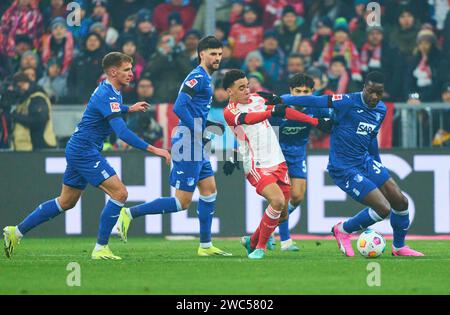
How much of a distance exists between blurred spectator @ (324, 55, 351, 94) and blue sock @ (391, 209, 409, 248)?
4.88 metres

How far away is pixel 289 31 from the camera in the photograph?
Answer: 1850 centimetres

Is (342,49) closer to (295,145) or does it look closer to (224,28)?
(224,28)

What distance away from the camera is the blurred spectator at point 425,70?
17.1 metres

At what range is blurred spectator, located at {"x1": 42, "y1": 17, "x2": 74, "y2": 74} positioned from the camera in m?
18.3

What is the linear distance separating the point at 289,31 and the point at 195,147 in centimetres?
650

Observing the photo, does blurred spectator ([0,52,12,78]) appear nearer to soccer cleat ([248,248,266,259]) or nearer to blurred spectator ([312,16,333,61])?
blurred spectator ([312,16,333,61])

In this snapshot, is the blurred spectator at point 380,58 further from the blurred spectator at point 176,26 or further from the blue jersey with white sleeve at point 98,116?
the blue jersey with white sleeve at point 98,116

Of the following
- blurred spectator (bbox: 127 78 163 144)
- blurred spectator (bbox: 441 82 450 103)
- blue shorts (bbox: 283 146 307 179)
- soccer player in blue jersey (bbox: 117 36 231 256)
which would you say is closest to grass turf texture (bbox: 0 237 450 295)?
soccer player in blue jersey (bbox: 117 36 231 256)

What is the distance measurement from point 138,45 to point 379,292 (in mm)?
10116

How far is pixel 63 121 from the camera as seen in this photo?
54.1 feet

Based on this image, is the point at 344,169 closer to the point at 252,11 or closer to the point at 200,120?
the point at 200,120

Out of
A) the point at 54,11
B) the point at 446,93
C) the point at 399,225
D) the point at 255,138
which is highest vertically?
the point at 54,11

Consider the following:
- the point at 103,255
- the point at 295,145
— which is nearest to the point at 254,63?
the point at 295,145

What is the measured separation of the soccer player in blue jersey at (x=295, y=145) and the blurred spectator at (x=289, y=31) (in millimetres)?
4429
